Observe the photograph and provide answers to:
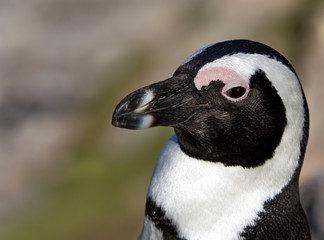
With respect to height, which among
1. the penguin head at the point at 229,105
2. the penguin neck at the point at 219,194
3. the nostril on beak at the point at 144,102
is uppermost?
the nostril on beak at the point at 144,102

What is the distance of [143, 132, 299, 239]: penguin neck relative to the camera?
163cm

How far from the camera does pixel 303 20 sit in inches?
166

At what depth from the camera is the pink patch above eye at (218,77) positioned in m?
1.58

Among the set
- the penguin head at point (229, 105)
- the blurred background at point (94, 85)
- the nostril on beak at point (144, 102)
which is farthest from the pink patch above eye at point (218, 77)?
the blurred background at point (94, 85)

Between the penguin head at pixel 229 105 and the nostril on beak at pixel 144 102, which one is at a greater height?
the nostril on beak at pixel 144 102

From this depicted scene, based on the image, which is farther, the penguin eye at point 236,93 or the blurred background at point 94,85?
the blurred background at point 94,85

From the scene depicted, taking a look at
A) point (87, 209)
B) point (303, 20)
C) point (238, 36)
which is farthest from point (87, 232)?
point (303, 20)

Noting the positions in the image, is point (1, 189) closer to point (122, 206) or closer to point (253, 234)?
point (122, 206)

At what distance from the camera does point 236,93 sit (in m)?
1.59

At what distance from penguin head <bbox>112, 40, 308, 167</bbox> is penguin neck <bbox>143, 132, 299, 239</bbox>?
30mm

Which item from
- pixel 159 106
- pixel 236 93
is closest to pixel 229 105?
pixel 236 93

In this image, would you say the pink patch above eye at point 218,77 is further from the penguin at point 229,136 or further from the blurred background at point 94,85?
the blurred background at point 94,85

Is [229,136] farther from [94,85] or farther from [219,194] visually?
[94,85]

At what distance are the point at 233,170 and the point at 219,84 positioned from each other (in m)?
0.24
